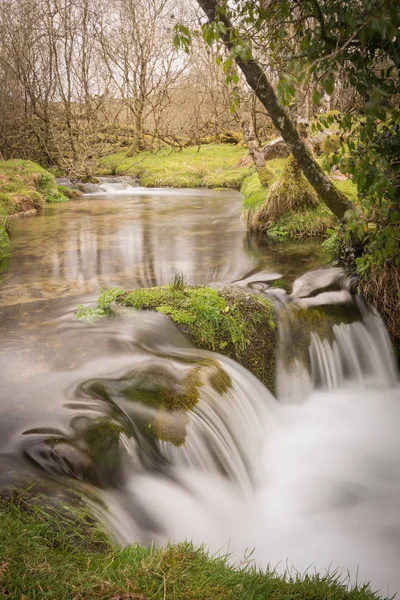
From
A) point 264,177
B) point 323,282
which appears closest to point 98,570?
point 323,282

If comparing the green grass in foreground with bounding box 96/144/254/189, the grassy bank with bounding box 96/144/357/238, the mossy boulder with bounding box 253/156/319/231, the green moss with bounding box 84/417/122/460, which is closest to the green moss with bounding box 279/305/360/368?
the green moss with bounding box 84/417/122/460

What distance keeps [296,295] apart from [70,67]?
13887mm

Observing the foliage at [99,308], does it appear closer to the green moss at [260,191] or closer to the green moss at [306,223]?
the green moss at [306,223]

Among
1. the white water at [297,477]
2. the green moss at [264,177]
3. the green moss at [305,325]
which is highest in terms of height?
the green moss at [264,177]

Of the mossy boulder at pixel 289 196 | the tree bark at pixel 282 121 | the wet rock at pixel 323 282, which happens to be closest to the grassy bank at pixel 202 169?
the mossy boulder at pixel 289 196

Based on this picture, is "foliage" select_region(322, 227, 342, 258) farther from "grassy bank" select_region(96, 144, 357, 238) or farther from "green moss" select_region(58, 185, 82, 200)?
"green moss" select_region(58, 185, 82, 200)

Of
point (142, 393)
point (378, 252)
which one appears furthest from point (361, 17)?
point (142, 393)

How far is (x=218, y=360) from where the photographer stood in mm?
5156

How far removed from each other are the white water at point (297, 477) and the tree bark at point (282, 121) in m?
2.04

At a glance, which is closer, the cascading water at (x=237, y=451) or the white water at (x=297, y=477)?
the cascading water at (x=237, y=451)

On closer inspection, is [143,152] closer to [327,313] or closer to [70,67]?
[70,67]

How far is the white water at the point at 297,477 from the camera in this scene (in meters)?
3.70

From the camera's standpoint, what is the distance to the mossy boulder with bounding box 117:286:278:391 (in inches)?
217

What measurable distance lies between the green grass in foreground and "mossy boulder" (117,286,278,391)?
13952mm
